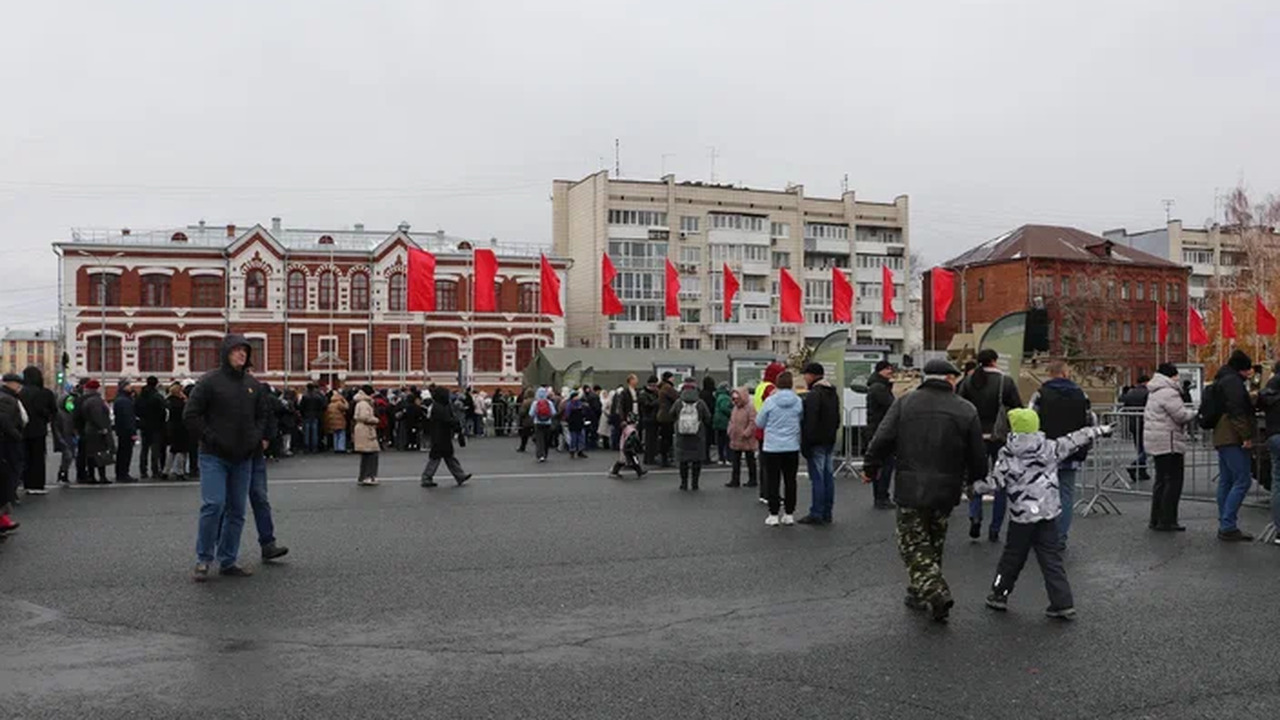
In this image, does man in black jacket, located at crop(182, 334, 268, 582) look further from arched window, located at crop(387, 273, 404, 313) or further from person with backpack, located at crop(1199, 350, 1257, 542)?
arched window, located at crop(387, 273, 404, 313)

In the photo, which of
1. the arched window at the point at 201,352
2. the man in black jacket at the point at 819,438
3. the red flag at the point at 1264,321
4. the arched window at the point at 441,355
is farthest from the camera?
the arched window at the point at 441,355

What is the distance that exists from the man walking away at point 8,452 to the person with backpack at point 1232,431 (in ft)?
41.5

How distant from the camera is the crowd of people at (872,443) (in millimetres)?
8211

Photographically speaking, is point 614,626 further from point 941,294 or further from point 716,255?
point 716,255

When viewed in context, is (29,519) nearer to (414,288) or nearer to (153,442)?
(153,442)

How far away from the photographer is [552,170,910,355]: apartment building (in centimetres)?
8450

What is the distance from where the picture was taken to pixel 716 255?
8775 centimetres

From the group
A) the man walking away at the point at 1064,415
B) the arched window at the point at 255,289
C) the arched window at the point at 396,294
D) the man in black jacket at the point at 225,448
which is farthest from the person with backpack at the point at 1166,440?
the arched window at the point at 255,289

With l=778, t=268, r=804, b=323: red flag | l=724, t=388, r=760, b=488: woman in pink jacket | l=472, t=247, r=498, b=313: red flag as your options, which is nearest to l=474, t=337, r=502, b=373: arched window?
l=472, t=247, r=498, b=313: red flag

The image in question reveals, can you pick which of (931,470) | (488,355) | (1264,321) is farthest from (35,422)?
(488,355)

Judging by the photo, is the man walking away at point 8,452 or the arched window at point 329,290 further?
the arched window at point 329,290

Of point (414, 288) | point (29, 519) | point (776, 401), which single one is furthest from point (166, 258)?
point (776, 401)

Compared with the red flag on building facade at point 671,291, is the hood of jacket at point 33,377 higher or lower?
→ lower

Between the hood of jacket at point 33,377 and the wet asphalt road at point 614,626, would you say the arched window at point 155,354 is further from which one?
the wet asphalt road at point 614,626
